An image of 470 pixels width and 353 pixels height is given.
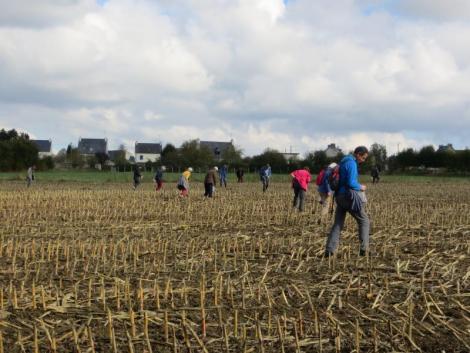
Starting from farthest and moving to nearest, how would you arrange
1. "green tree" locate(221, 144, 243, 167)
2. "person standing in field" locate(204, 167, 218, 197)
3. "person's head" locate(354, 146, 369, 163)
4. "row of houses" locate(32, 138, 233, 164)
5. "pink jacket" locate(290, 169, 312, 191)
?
"row of houses" locate(32, 138, 233, 164) → "green tree" locate(221, 144, 243, 167) → "person standing in field" locate(204, 167, 218, 197) → "pink jacket" locate(290, 169, 312, 191) → "person's head" locate(354, 146, 369, 163)

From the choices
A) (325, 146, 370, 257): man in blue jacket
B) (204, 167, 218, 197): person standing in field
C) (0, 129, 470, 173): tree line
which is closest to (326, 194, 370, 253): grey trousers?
→ (325, 146, 370, 257): man in blue jacket

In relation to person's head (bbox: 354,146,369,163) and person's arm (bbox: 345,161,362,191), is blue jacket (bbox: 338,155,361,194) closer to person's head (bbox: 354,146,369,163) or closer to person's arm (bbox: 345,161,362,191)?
person's arm (bbox: 345,161,362,191)

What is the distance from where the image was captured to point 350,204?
9438mm

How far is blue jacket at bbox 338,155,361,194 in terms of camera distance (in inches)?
373

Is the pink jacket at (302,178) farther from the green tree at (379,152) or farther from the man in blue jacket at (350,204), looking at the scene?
the green tree at (379,152)

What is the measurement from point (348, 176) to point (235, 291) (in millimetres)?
3533

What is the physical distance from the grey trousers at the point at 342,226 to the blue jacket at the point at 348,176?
133mm

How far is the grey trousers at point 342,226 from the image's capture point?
9.20m

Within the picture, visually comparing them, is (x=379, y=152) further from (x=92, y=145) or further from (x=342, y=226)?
(x=342, y=226)

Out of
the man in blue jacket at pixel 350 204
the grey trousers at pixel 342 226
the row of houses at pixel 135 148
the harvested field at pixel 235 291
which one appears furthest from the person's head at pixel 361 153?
the row of houses at pixel 135 148

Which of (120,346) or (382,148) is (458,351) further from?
(382,148)

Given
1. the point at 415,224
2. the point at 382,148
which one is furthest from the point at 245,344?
the point at 382,148

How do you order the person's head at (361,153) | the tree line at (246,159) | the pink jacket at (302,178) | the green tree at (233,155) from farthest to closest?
the green tree at (233,155) < the tree line at (246,159) < the pink jacket at (302,178) < the person's head at (361,153)

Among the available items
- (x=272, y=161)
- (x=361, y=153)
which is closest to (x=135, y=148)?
(x=272, y=161)
